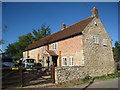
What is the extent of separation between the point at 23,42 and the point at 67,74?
4376 centimetres

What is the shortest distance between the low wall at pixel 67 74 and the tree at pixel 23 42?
136 feet

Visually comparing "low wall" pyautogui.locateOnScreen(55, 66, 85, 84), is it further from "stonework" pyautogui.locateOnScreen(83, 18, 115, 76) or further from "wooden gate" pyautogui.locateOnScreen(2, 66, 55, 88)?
"stonework" pyautogui.locateOnScreen(83, 18, 115, 76)

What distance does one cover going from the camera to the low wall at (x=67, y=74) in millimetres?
12383

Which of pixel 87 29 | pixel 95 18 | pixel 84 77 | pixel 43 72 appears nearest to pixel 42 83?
pixel 43 72

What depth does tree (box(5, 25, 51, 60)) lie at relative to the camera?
175ft

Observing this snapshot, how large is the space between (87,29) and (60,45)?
5796 millimetres

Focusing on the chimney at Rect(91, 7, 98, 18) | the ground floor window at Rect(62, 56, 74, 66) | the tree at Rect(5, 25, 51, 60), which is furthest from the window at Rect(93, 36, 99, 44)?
the tree at Rect(5, 25, 51, 60)

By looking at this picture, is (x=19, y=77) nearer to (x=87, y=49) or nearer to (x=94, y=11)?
(x=87, y=49)

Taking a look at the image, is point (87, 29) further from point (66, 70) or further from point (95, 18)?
point (66, 70)

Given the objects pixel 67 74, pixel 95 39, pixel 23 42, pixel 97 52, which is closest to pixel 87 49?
pixel 97 52

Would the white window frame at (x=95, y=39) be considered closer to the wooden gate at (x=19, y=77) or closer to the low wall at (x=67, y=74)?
the low wall at (x=67, y=74)

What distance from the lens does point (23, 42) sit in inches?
2109

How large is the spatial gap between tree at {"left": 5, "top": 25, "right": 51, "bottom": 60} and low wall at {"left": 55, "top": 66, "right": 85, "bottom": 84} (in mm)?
41395

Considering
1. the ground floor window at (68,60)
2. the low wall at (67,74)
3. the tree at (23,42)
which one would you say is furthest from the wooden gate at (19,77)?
the tree at (23,42)
